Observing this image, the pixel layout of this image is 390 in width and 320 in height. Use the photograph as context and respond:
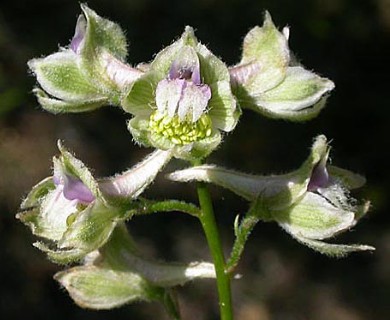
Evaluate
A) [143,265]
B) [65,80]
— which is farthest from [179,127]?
[143,265]

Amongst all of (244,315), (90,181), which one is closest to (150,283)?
(90,181)

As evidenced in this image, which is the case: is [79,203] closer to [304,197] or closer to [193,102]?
[193,102]

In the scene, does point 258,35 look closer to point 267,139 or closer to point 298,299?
point 298,299

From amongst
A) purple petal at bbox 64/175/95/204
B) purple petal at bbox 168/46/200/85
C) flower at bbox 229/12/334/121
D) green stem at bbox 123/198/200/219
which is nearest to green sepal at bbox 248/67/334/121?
flower at bbox 229/12/334/121

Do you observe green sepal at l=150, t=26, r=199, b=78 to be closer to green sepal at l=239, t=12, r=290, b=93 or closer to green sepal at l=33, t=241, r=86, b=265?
green sepal at l=239, t=12, r=290, b=93

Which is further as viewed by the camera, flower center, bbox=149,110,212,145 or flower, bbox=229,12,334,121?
flower, bbox=229,12,334,121
